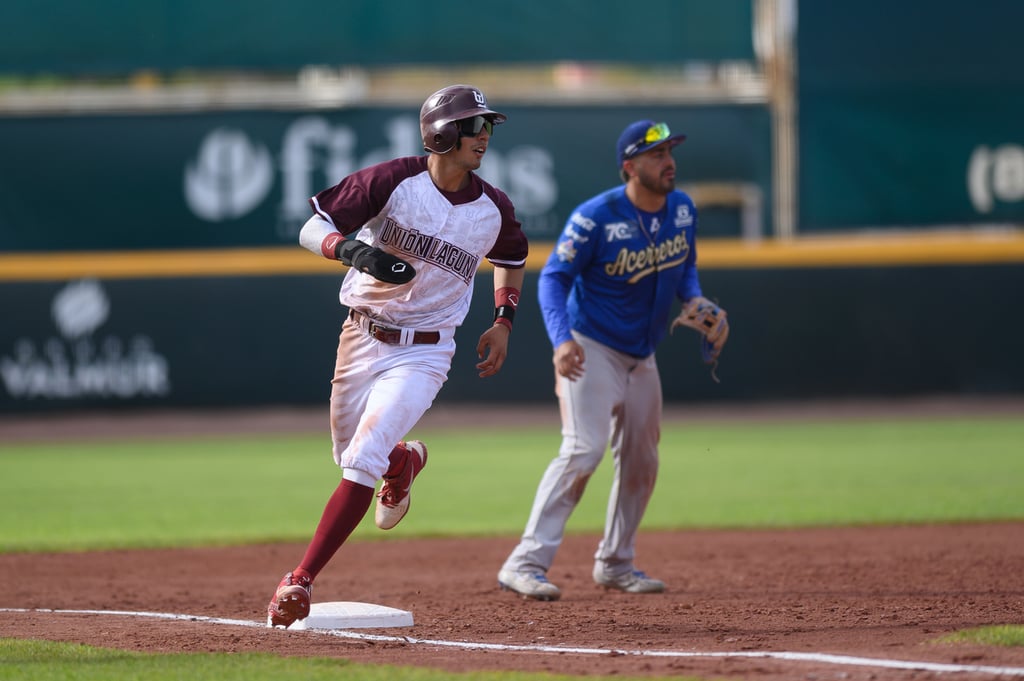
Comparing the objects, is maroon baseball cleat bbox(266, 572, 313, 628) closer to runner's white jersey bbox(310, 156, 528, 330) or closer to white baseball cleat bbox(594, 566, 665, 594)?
runner's white jersey bbox(310, 156, 528, 330)

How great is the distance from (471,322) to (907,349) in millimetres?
4961

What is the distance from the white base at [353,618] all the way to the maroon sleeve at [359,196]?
1403 millimetres

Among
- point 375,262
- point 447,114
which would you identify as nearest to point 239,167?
point 447,114

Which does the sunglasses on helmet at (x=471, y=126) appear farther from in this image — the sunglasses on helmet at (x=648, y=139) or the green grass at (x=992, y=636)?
the green grass at (x=992, y=636)

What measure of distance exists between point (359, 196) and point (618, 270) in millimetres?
1536

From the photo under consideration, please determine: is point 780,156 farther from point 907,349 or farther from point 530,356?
point 530,356

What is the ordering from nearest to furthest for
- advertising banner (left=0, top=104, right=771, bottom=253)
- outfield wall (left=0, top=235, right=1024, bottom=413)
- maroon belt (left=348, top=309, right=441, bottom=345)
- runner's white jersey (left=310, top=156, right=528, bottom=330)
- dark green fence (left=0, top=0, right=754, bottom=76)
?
1. runner's white jersey (left=310, top=156, right=528, bottom=330)
2. maroon belt (left=348, top=309, right=441, bottom=345)
3. outfield wall (left=0, top=235, right=1024, bottom=413)
4. advertising banner (left=0, top=104, right=771, bottom=253)
5. dark green fence (left=0, top=0, right=754, bottom=76)

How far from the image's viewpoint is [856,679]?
148 inches

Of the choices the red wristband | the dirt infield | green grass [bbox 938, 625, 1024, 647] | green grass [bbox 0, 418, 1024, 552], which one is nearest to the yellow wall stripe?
green grass [bbox 0, 418, 1024, 552]

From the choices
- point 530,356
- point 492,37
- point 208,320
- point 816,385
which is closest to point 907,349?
point 816,385

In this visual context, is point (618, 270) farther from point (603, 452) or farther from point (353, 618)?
point (353, 618)

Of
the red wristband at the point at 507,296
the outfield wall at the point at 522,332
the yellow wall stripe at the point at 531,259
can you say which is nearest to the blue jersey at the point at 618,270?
the red wristband at the point at 507,296

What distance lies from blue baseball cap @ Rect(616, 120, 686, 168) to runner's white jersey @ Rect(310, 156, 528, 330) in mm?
1079

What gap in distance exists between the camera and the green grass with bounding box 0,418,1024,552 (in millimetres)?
8555
